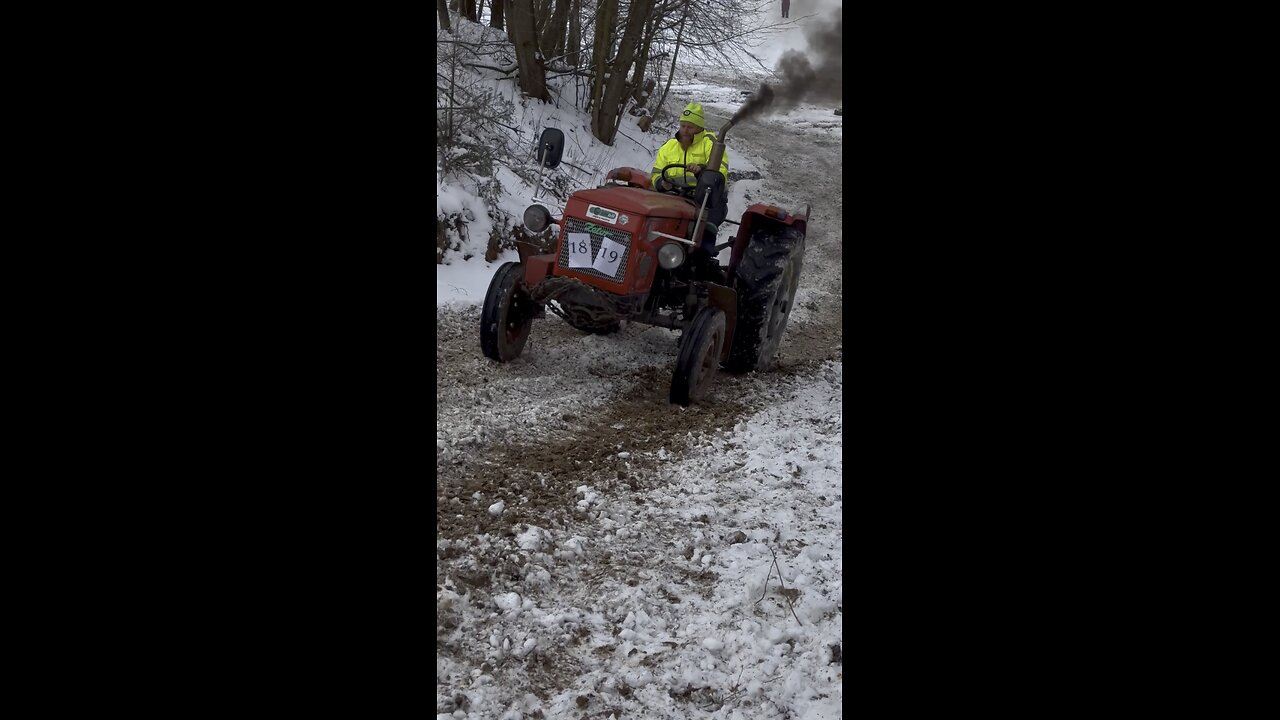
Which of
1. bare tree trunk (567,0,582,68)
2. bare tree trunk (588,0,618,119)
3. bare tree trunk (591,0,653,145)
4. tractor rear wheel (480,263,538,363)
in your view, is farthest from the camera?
bare tree trunk (567,0,582,68)

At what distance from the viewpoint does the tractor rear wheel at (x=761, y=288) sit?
558cm

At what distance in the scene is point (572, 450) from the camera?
4473mm

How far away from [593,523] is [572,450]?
811mm

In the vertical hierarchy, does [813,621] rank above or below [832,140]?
below

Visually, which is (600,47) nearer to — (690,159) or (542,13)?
(542,13)

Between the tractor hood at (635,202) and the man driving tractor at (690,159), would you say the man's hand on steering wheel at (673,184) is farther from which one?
the tractor hood at (635,202)

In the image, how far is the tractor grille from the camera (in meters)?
5.11

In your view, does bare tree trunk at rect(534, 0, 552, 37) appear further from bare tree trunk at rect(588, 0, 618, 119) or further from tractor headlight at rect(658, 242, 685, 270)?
tractor headlight at rect(658, 242, 685, 270)

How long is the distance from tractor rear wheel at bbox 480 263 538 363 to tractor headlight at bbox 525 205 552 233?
14.0 inches

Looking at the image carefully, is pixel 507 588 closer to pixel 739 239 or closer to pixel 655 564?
pixel 655 564

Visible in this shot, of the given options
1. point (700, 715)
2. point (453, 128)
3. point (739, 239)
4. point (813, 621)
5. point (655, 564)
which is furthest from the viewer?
point (453, 128)

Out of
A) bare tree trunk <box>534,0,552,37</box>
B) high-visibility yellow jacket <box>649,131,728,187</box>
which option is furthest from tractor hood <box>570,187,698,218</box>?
bare tree trunk <box>534,0,552,37</box>

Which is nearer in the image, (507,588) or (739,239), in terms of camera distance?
(507,588)

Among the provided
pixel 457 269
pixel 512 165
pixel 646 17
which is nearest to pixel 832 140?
pixel 646 17
